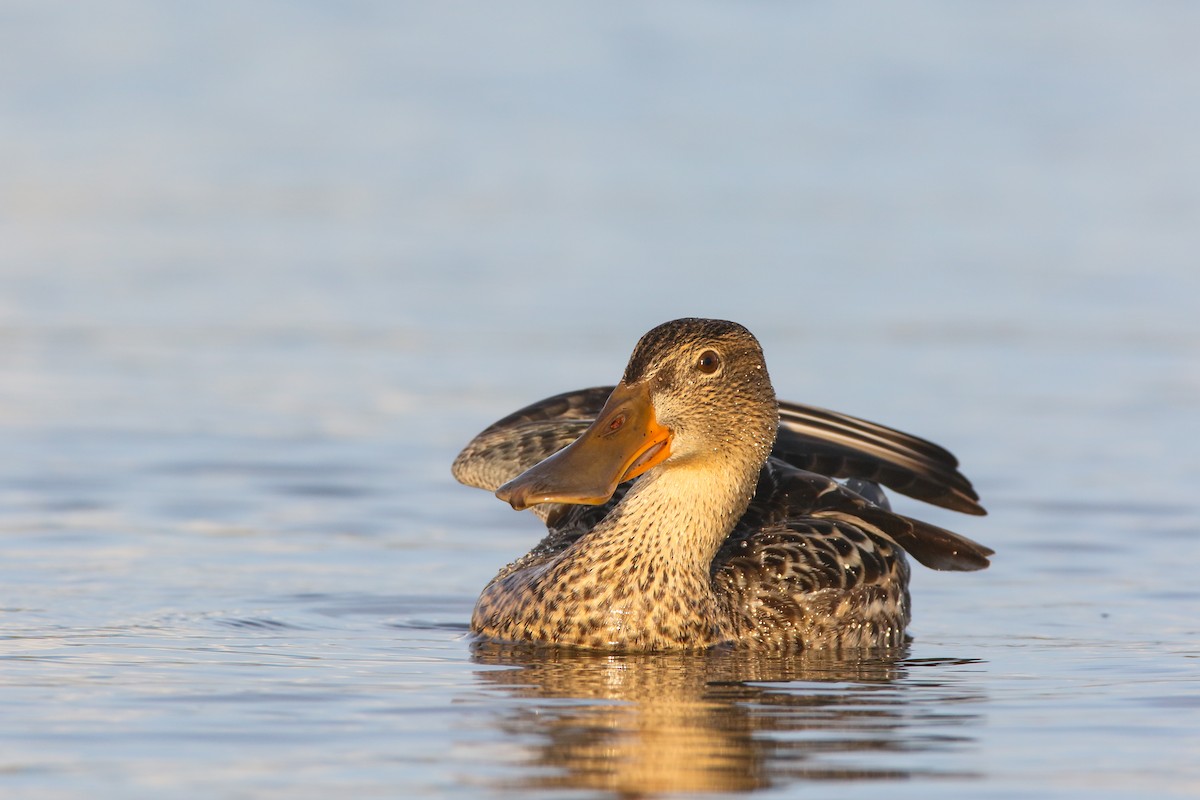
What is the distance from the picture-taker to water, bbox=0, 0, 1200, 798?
20.3 feet

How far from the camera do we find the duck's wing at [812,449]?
9.27 meters

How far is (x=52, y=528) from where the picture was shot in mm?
10250

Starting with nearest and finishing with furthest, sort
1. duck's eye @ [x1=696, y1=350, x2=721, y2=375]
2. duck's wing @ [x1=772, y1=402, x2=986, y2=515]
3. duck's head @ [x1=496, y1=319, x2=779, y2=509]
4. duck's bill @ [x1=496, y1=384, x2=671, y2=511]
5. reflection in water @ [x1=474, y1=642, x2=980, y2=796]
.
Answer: reflection in water @ [x1=474, y1=642, x2=980, y2=796] → duck's bill @ [x1=496, y1=384, x2=671, y2=511] → duck's head @ [x1=496, y1=319, x2=779, y2=509] → duck's eye @ [x1=696, y1=350, x2=721, y2=375] → duck's wing @ [x1=772, y1=402, x2=986, y2=515]

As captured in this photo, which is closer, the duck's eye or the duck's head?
the duck's head

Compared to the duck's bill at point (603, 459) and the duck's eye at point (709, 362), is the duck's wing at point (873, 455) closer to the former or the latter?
the duck's eye at point (709, 362)

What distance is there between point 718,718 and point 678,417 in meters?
1.69

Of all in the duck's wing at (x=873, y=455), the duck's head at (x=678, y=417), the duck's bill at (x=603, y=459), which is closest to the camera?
the duck's bill at (x=603, y=459)

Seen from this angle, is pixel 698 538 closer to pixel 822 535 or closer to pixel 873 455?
pixel 822 535

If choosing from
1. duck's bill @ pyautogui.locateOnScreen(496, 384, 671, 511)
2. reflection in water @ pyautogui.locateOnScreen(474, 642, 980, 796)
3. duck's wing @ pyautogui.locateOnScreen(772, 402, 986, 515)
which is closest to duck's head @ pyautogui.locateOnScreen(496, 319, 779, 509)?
duck's bill @ pyautogui.locateOnScreen(496, 384, 671, 511)

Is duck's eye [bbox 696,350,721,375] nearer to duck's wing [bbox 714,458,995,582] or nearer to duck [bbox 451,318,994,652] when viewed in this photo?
duck [bbox 451,318,994,652]

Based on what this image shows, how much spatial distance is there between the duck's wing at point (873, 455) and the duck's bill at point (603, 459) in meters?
1.50

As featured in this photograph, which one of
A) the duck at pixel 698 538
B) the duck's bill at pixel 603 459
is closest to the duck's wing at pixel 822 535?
the duck at pixel 698 538

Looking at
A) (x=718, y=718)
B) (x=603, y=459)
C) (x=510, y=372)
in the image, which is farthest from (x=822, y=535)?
(x=510, y=372)

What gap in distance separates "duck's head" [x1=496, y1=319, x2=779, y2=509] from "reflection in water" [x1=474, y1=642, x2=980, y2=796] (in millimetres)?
668
